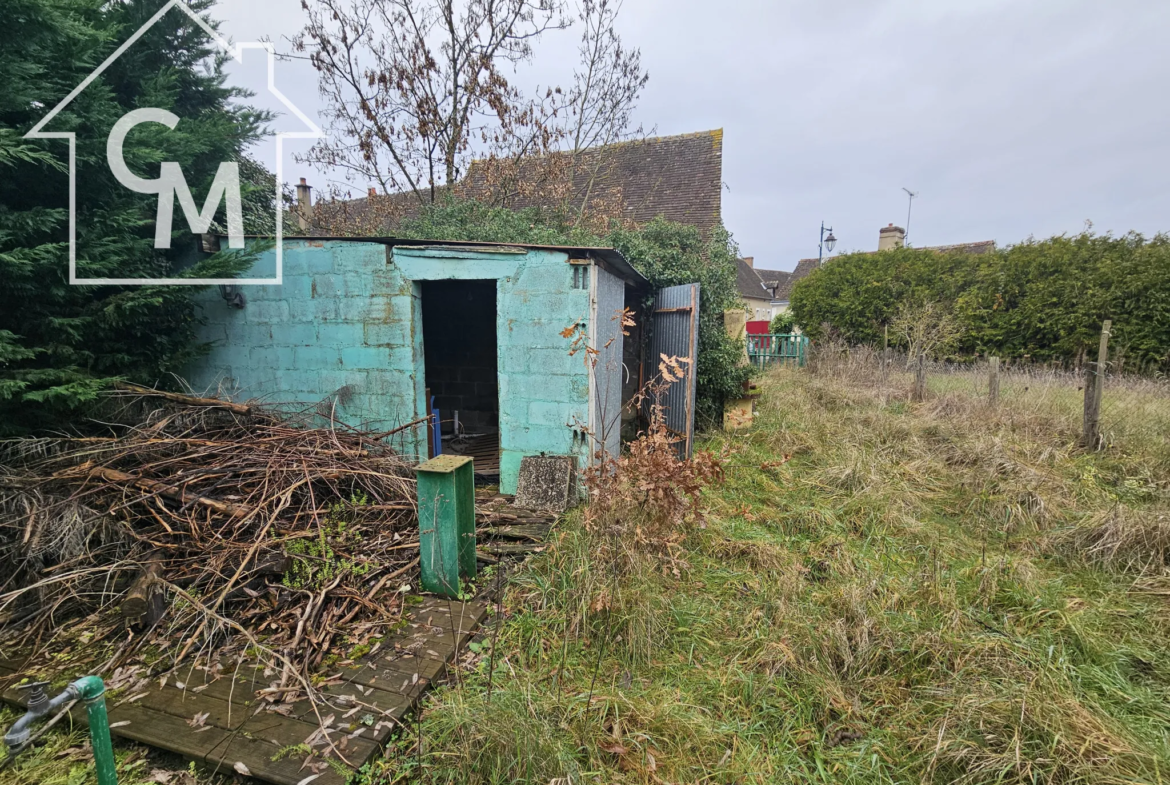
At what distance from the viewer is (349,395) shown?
16.6ft

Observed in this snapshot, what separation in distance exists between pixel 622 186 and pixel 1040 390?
982cm

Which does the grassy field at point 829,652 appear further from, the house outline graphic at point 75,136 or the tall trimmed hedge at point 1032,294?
the tall trimmed hedge at point 1032,294

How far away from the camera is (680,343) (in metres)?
6.13

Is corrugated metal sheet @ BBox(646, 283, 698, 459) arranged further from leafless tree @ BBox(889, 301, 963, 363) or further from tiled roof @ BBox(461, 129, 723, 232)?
leafless tree @ BBox(889, 301, 963, 363)

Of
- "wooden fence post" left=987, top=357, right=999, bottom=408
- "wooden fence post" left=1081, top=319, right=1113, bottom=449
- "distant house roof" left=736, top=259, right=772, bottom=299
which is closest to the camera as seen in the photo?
"wooden fence post" left=1081, top=319, right=1113, bottom=449

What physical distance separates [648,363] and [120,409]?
592 centimetres

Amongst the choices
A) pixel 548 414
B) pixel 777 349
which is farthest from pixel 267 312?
pixel 777 349

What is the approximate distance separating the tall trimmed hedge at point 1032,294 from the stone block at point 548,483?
11784 millimetres

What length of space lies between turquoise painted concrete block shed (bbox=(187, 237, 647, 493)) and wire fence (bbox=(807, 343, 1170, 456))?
18.8 feet

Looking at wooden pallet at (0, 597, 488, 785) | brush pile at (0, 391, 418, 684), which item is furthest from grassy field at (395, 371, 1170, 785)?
brush pile at (0, 391, 418, 684)

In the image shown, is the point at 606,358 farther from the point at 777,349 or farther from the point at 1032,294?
the point at 1032,294

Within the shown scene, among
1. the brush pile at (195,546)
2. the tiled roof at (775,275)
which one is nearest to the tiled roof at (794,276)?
the tiled roof at (775,275)

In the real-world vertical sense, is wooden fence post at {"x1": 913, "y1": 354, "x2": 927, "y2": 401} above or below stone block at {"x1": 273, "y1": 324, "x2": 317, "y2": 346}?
below

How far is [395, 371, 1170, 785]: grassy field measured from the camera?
6.46 feet
